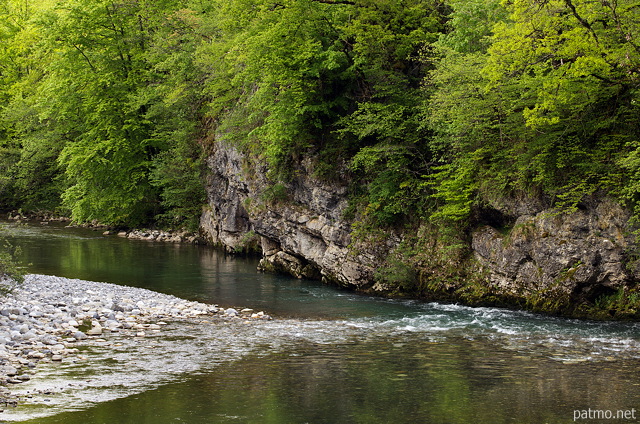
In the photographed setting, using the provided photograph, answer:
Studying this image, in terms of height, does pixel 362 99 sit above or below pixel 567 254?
above

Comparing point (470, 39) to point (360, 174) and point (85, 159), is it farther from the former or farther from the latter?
point (85, 159)

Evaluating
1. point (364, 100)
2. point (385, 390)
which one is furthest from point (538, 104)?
point (385, 390)

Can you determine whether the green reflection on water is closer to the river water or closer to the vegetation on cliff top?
the river water

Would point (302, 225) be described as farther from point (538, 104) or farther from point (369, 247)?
point (538, 104)

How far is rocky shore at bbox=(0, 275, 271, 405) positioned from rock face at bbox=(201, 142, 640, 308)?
5816 mm

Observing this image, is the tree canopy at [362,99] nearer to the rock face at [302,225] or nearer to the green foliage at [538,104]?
the green foliage at [538,104]

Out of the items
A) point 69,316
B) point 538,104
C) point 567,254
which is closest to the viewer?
point 69,316

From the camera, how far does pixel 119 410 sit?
1020 centimetres

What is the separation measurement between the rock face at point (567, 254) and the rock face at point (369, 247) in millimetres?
25

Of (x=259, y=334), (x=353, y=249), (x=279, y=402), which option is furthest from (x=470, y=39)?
(x=279, y=402)

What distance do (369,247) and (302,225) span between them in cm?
347

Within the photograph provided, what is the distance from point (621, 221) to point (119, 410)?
516 inches

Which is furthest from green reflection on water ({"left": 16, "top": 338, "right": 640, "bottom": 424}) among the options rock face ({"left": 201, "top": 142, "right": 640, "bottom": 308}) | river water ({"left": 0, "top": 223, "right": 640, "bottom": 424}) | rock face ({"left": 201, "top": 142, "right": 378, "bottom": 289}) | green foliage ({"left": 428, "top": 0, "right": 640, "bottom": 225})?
rock face ({"left": 201, "top": 142, "right": 378, "bottom": 289})

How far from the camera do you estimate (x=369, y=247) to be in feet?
74.5
